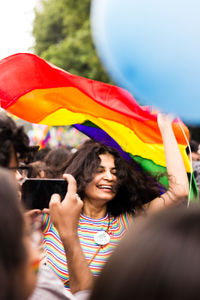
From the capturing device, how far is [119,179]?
96.1 inches

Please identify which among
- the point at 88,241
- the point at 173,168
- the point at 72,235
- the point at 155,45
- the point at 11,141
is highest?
the point at 155,45

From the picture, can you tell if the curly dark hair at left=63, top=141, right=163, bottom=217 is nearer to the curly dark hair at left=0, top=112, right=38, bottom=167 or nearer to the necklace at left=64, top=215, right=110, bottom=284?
the necklace at left=64, top=215, right=110, bottom=284

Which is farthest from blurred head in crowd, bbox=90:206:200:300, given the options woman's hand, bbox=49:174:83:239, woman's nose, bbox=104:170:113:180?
woman's nose, bbox=104:170:113:180

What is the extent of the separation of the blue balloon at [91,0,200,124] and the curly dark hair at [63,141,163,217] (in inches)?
36.6

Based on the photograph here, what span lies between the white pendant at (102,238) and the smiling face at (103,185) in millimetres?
236

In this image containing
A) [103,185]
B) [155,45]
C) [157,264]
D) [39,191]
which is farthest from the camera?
[103,185]

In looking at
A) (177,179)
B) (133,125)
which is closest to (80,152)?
(133,125)

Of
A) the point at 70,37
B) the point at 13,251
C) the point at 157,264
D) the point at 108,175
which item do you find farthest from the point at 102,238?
the point at 70,37

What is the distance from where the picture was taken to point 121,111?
246 centimetres

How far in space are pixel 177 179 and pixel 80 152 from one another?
678 mm

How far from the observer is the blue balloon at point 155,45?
4.67ft

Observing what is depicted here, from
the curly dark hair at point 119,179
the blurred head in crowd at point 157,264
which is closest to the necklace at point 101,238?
the curly dark hair at point 119,179

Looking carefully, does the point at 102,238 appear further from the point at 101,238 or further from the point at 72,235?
the point at 72,235

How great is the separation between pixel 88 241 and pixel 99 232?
9 cm
